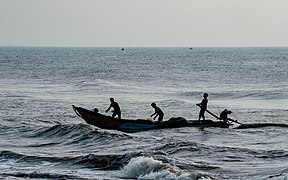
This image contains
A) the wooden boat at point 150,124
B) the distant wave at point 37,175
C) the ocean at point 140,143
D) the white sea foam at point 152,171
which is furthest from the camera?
the wooden boat at point 150,124

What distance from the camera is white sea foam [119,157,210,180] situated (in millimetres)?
17094

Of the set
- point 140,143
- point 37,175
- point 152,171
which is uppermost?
point 152,171

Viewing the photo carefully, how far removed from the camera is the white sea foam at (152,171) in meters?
17.1

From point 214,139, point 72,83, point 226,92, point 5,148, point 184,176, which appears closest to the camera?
point 184,176

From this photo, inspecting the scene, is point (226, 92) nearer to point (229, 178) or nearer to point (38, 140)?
point (38, 140)

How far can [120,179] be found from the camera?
17.3 metres

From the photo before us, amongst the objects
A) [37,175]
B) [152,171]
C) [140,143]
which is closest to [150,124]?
[140,143]

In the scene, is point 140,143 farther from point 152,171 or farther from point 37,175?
point 37,175

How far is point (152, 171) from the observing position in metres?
17.8

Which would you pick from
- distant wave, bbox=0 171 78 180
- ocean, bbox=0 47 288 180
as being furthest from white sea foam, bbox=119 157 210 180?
distant wave, bbox=0 171 78 180

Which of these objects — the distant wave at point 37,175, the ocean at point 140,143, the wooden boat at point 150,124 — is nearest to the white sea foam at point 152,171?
the ocean at point 140,143

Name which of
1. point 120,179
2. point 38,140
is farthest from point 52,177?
point 38,140

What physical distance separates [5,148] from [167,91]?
1148 inches

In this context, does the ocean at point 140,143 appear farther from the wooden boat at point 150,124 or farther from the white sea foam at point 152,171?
the wooden boat at point 150,124
